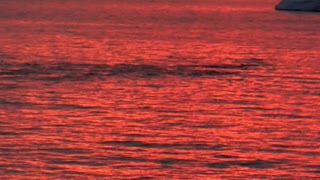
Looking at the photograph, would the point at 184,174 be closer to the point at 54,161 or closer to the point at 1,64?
the point at 54,161

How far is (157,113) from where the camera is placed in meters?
11.4

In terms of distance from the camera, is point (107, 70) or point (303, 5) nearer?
point (107, 70)

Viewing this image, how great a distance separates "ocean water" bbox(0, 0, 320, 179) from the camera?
338 inches

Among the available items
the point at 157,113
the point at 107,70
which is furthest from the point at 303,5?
the point at 157,113

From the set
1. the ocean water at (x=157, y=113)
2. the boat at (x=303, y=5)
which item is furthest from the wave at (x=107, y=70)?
the boat at (x=303, y=5)

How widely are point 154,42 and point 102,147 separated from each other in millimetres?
13732

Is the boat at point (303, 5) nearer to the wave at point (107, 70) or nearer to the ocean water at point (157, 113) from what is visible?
the ocean water at point (157, 113)

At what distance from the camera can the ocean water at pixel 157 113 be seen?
28.2 ft

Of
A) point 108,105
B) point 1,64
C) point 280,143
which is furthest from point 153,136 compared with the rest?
point 1,64

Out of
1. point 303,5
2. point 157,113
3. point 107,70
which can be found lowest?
point 303,5

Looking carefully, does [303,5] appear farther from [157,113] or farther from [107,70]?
[157,113]

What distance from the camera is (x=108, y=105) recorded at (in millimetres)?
11914

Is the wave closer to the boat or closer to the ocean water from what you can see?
the ocean water

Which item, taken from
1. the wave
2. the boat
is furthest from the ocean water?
the boat
